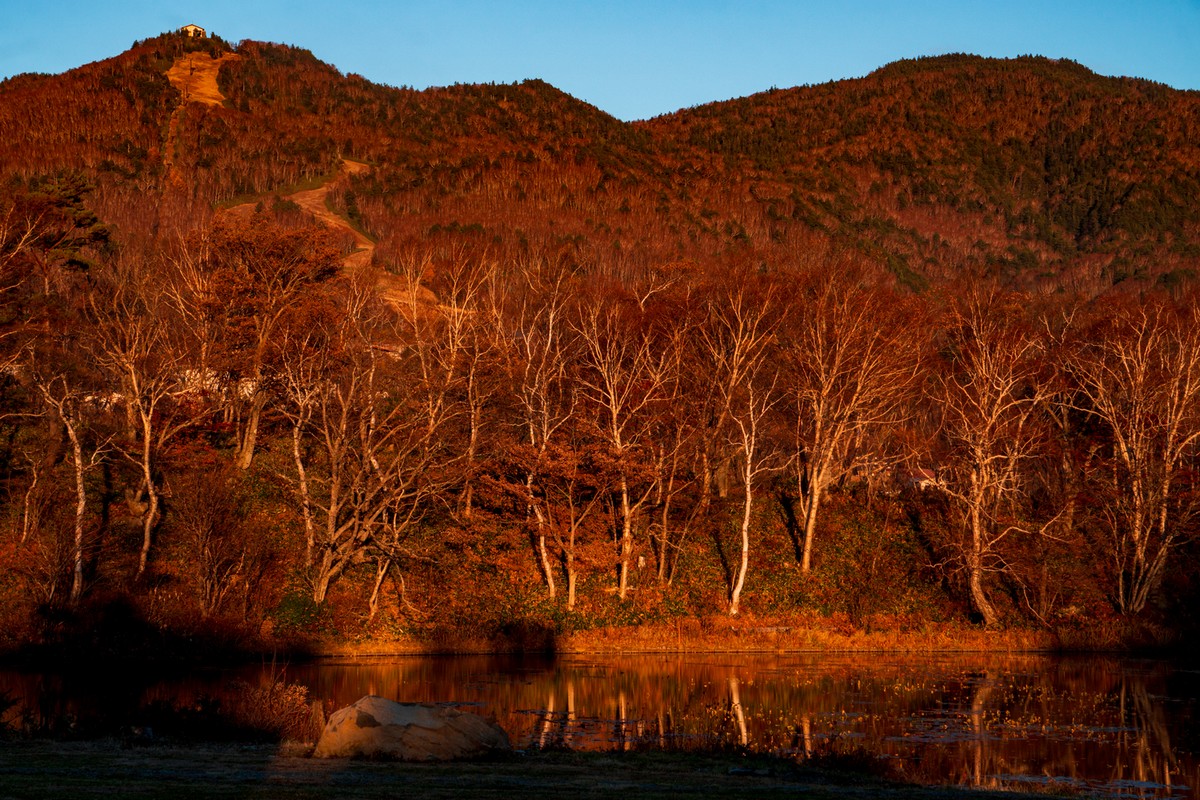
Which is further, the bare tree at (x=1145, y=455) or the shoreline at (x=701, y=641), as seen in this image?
the bare tree at (x=1145, y=455)

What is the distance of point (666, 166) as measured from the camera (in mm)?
137375

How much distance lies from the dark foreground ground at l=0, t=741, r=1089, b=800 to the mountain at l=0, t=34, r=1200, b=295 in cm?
5585

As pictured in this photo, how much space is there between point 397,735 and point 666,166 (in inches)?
4826

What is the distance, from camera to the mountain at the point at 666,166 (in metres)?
101

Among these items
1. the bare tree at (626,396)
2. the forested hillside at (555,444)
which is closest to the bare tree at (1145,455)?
the forested hillside at (555,444)

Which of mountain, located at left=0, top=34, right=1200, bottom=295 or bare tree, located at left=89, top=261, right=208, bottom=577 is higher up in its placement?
mountain, located at left=0, top=34, right=1200, bottom=295

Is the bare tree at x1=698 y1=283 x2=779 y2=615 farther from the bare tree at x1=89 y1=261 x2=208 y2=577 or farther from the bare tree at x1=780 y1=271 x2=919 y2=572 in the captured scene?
the bare tree at x1=89 y1=261 x2=208 y2=577

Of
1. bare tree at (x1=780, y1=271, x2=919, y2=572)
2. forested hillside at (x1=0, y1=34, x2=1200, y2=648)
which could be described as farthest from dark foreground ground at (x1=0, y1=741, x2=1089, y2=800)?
bare tree at (x1=780, y1=271, x2=919, y2=572)

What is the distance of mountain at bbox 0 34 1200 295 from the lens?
332ft

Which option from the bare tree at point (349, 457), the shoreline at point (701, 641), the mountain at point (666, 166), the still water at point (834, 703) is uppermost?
the mountain at point (666, 166)

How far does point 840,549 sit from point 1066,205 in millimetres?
129393

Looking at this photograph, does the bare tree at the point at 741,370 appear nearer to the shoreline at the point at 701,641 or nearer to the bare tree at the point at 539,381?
the shoreline at the point at 701,641

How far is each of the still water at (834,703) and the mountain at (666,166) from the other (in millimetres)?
38112

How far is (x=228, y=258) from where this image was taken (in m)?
55.3
